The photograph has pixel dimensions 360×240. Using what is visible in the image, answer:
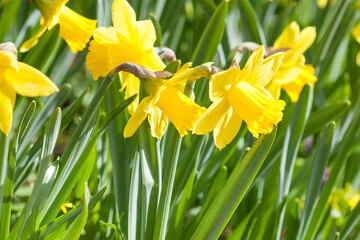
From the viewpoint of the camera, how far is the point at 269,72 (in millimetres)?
1046

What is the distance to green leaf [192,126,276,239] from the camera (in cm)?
104

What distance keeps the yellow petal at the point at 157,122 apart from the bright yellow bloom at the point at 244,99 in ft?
0.26

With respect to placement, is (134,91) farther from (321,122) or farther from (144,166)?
(321,122)

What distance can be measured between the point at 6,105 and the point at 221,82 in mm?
398

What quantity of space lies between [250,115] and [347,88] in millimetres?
1556

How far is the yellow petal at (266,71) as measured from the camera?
103 centimetres

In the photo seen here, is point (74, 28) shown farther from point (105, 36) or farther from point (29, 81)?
point (29, 81)

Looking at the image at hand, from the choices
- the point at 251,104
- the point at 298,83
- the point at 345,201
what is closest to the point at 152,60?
the point at 251,104

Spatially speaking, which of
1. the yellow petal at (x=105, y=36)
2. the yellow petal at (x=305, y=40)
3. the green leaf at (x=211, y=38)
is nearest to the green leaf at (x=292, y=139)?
the yellow petal at (x=305, y=40)

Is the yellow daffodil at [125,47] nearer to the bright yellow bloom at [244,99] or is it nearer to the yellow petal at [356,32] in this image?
the bright yellow bloom at [244,99]

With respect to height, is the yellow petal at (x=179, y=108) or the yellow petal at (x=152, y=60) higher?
the yellow petal at (x=152, y=60)

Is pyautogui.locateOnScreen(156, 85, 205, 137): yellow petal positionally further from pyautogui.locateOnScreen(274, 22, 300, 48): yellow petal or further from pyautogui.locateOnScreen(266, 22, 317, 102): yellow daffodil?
pyautogui.locateOnScreen(274, 22, 300, 48): yellow petal

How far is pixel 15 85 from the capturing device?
3.18 feet

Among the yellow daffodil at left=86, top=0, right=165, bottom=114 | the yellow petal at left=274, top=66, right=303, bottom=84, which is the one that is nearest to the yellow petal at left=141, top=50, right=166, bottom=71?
the yellow daffodil at left=86, top=0, right=165, bottom=114
